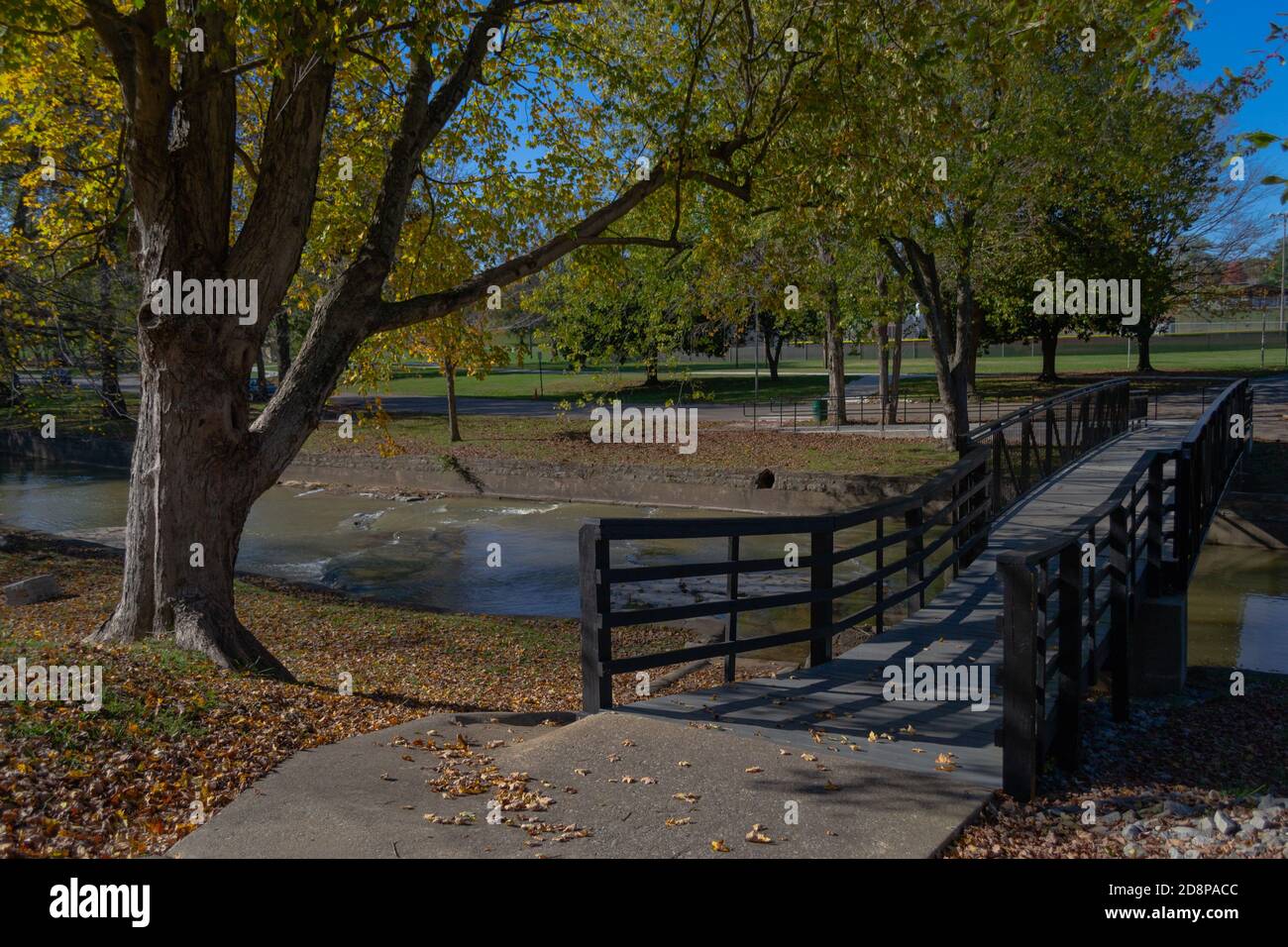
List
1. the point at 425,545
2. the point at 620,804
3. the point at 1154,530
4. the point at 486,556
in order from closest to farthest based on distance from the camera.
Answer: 1. the point at 620,804
2. the point at 1154,530
3. the point at 486,556
4. the point at 425,545

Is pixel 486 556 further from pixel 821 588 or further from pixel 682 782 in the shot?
pixel 682 782

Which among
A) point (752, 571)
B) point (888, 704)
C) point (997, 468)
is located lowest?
point (888, 704)

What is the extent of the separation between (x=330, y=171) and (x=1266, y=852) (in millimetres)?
11804

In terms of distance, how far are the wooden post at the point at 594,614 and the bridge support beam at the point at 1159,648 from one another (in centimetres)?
583

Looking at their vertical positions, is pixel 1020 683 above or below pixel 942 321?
below

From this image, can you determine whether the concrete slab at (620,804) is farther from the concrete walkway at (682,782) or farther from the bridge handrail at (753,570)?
the bridge handrail at (753,570)

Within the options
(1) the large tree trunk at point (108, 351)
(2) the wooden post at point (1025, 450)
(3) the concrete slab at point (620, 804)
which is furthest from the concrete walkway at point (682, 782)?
(1) the large tree trunk at point (108, 351)

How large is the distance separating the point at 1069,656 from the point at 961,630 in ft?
8.42

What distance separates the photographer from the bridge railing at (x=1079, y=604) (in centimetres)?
537

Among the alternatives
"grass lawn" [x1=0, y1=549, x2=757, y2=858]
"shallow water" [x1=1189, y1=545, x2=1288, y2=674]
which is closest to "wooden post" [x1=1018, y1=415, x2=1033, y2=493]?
"shallow water" [x1=1189, y1=545, x2=1288, y2=674]

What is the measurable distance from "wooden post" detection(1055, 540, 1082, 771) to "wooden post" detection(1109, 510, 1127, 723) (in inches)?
73.5

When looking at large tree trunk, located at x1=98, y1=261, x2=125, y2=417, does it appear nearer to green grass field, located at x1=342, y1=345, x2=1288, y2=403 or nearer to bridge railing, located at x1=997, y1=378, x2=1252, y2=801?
bridge railing, located at x1=997, y1=378, x2=1252, y2=801

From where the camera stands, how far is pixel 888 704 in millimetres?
7004

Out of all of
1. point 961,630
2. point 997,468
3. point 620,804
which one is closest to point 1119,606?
point 961,630
